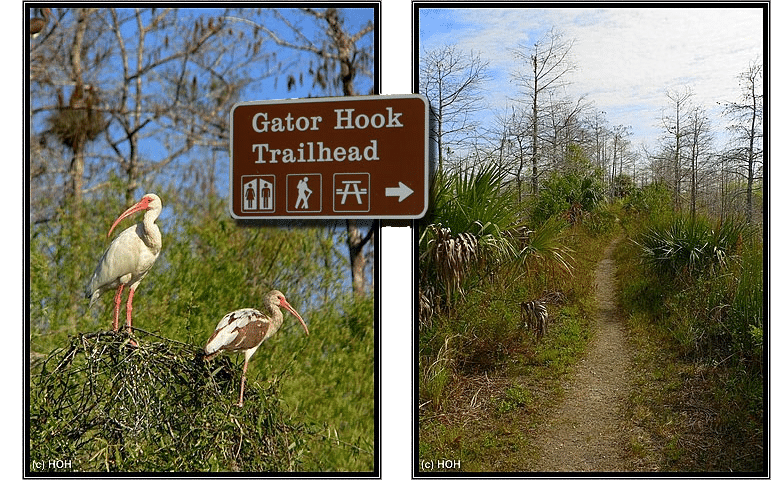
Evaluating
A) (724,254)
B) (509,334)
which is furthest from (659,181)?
(509,334)

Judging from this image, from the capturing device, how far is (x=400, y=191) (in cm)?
402

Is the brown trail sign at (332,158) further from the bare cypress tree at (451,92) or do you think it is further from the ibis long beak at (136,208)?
the ibis long beak at (136,208)

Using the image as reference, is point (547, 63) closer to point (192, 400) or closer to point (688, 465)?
point (688, 465)

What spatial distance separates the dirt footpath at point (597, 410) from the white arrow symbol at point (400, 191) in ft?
4.32

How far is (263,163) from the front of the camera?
425cm

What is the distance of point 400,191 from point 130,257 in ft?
5.70

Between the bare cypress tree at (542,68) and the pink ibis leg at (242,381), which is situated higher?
the bare cypress tree at (542,68)

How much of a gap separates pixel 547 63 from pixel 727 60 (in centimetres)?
102

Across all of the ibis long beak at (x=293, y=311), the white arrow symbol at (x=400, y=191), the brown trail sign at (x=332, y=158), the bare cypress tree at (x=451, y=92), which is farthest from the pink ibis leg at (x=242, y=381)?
the bare cypress tree at (x=451, y=92)

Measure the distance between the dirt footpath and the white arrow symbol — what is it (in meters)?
1.32

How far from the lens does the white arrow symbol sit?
4.02 metres

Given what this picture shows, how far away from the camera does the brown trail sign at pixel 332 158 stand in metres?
4.02

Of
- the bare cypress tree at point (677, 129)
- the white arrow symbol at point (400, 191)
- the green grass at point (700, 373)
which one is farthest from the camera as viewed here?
the bare cypress tree at point (677, 129)

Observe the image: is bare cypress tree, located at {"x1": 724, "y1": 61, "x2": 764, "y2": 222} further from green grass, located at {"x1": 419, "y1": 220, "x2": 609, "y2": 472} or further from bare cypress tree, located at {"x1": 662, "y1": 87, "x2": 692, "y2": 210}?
green grass, located at {"x1": 419, "y1": 220, "x2": 609, "y2": 472}
